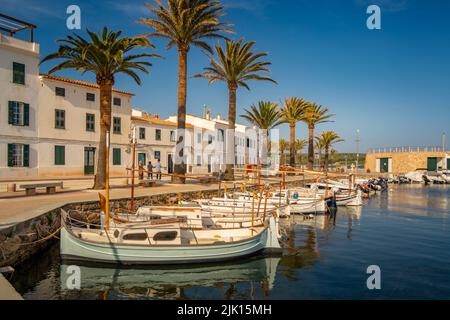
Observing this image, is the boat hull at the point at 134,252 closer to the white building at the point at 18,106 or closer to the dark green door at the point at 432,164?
the white building at the point at 18,106

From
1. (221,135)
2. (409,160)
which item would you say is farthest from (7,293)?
(409,160)

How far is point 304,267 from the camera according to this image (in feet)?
49.2

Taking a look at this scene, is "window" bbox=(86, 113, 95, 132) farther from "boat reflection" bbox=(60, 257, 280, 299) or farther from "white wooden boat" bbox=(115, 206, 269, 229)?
"boat reflection" bbox=(60, 257, 280, 299)

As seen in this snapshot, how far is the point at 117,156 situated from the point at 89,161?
11.6ft

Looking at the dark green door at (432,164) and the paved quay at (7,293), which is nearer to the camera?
the paved quay at (7,293)

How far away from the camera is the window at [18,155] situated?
31747mm

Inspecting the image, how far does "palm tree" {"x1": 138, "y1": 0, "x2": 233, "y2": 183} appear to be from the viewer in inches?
1200

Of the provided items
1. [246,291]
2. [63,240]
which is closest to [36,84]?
[63,240]

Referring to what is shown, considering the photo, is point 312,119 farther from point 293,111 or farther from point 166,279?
point 166,279

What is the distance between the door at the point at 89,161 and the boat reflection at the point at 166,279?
2612 cm

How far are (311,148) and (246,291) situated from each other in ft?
155

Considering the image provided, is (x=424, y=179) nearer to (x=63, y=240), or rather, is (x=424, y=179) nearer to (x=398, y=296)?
(x=398, y=296)

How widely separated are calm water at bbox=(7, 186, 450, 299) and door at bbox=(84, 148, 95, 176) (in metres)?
23.8

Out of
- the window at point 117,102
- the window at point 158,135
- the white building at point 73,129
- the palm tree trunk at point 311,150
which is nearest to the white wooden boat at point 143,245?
the white building at point 73,129
